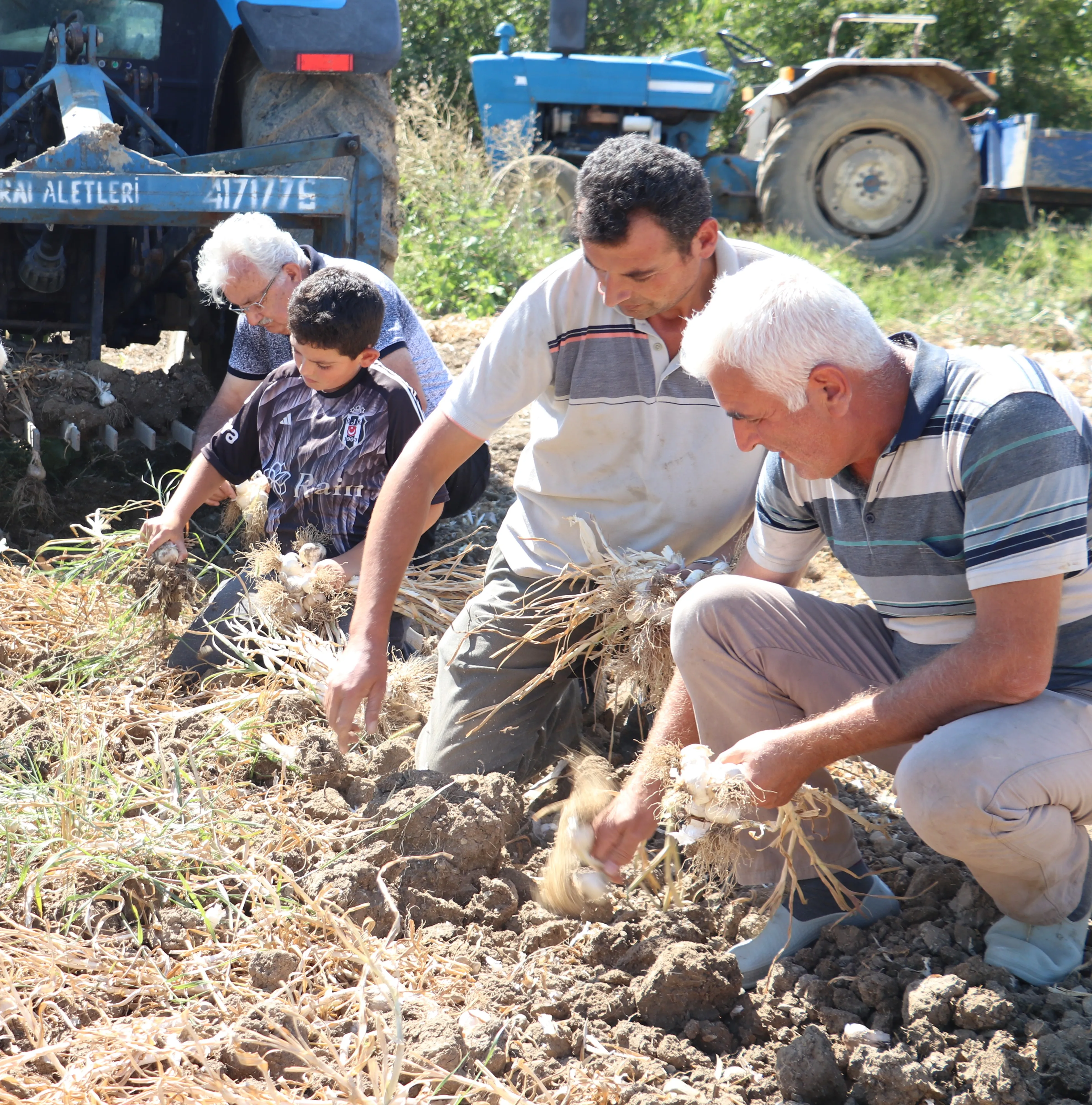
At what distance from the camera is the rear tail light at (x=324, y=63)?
14.0ft

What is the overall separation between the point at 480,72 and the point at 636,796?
8.71m

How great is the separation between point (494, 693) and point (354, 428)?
87 cm

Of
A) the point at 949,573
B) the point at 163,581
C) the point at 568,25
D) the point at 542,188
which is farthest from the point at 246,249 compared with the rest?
the point at 542,188

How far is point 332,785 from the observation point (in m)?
2.62

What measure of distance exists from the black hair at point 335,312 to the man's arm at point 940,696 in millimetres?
1667

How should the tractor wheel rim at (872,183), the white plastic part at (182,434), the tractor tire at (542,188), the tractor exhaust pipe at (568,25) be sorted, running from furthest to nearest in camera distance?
the tractor wheel rim at (872,183) < the tractor tire at (542,188) < the tractor exhaust pipe at (568,25) < the white plastic part at (182,434)

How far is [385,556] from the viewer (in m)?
2.41

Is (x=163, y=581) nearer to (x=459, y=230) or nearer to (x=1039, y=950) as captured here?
(x=1039, y=950)

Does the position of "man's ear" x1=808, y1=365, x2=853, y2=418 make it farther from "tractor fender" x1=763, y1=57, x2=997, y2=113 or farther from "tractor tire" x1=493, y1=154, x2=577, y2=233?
"tractor fender" x1=763, y1=57, x2=997, y2=113

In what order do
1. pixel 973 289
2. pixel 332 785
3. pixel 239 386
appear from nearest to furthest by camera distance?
pixel 332 785 < pixel 239 386 < pixel 973 289

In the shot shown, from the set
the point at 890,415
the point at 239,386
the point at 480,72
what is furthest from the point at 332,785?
the point at 480,72

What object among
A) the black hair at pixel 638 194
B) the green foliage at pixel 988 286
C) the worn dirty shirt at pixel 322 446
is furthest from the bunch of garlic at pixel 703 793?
the green foliage at pixel 988 286

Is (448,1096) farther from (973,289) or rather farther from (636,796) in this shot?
(973,289)

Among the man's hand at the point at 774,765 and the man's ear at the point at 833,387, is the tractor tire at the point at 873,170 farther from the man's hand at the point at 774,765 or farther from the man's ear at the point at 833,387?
the man's hand at the point at 774,765
